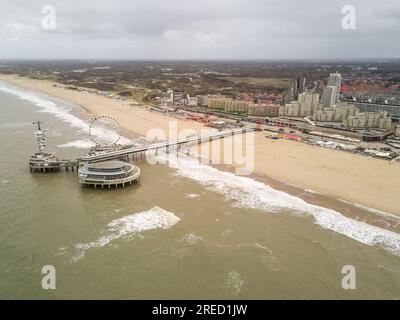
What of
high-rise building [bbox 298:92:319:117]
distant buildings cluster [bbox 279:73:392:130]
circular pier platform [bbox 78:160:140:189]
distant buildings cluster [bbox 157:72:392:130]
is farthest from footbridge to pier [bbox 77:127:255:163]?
high-rise building [bbox 298:92:319:117]

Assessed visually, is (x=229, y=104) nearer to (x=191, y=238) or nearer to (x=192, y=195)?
(x=192, y=195)

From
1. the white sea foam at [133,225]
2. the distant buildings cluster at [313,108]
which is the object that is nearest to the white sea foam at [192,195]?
the white sea foam at [133,225]

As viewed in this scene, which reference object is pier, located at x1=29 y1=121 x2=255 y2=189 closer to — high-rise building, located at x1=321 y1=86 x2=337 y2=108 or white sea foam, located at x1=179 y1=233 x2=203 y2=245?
white sea foam, located at x1=179 y1=233 x2=203 y2=245

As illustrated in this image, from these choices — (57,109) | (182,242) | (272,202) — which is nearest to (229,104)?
(57,109)

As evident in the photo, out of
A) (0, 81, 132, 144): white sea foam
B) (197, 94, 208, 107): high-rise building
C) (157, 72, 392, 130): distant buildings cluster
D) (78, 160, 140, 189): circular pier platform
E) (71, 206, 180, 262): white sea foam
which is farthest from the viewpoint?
(197, 94, 208, 107): high-rise building

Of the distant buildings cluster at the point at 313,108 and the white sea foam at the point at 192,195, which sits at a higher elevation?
the distant buildings cluster at the point at 313,108

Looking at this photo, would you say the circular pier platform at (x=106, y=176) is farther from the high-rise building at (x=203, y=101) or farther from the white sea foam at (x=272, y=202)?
the high-rise building at (x=203, y=101)
